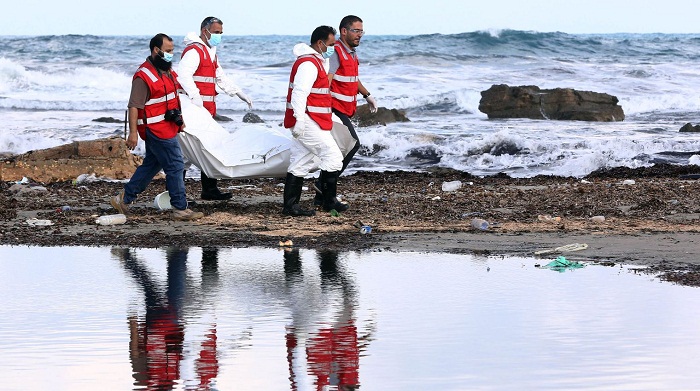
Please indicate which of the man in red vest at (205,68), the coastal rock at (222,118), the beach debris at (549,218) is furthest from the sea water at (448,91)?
the beach debris at (549,218)

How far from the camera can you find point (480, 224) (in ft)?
35.8

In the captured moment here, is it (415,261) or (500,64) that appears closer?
(415,261)

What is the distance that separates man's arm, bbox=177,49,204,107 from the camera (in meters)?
12.7

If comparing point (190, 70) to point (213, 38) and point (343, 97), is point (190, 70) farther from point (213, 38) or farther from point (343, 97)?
point (343, 97)

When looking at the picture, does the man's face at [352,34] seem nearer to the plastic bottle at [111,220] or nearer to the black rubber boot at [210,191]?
the black rubber boot at [210,191]

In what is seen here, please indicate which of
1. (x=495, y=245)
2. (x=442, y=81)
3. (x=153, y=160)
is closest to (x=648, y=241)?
(x=495, y=245)

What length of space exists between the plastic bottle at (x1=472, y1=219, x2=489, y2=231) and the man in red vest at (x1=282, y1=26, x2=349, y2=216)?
170 cm

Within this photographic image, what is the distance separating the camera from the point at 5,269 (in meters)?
8.85

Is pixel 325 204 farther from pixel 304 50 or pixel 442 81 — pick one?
pixel 442 81

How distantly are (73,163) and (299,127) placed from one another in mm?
5810

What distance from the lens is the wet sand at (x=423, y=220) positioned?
9.93m

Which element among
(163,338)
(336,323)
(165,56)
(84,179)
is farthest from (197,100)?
(163,338)

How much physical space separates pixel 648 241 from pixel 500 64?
3511 centimetres

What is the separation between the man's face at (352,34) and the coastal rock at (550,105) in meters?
15.1
